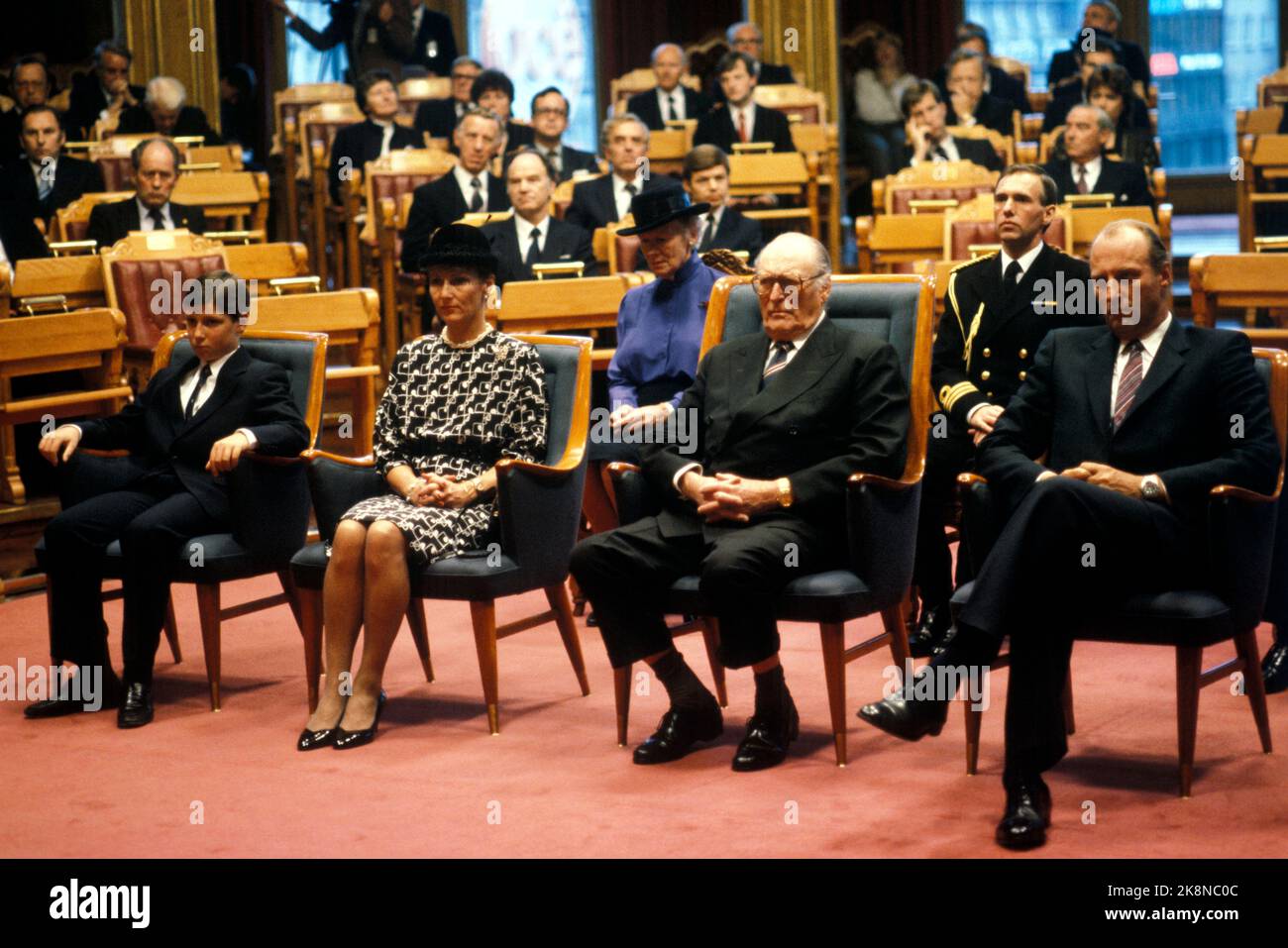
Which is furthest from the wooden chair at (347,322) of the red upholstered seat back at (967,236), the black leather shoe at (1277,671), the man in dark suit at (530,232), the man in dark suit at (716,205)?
the black leather shoe at (1277,671)

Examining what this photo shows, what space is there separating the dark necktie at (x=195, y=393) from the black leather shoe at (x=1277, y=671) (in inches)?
109

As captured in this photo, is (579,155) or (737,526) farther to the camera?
(579,155)

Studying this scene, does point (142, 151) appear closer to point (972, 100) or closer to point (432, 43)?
point (972, 100)

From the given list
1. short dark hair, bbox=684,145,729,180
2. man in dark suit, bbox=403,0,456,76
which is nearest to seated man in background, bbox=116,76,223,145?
man in dark suit, bbox=403,0,456,76

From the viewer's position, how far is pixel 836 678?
389 cm

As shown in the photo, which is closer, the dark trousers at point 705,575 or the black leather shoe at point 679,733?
the dark trousers at point 705,575

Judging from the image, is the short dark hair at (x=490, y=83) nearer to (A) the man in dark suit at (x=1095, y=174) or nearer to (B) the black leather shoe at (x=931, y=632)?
(A) the man in dark suit at (x=1095, y=174)

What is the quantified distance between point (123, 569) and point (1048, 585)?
92.3 inches

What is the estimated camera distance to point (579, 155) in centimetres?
964

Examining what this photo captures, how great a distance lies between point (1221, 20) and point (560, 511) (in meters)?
11.3

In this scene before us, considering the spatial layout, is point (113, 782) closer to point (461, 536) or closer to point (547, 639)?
point (461, 536)

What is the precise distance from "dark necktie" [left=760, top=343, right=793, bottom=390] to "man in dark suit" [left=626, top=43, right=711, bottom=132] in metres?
6.59

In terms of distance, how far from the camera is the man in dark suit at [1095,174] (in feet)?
24.4

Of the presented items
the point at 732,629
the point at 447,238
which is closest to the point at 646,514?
the point at 732,629
